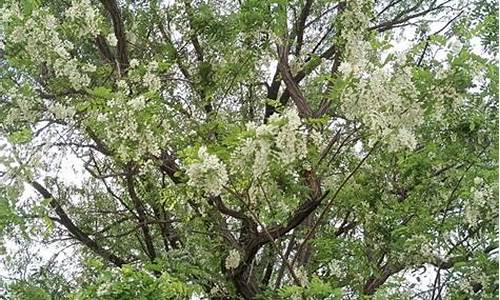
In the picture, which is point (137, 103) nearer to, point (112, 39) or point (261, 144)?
point (261, 144)

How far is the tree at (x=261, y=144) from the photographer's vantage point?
10.6ft

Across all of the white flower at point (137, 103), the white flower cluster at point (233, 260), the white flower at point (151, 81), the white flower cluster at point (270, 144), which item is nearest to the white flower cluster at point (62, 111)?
the white flower at point (151, 81)

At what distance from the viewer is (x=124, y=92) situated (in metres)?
3.69

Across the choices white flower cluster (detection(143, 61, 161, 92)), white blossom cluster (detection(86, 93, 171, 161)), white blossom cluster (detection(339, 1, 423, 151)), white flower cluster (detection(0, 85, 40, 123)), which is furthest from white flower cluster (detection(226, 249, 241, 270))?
white flower cluster (detection(0, 85, 40, 123))

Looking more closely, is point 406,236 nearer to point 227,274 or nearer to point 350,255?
point 350,255

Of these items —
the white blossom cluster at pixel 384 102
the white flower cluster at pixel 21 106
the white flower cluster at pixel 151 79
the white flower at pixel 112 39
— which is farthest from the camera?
the white flower at pixel 112 39

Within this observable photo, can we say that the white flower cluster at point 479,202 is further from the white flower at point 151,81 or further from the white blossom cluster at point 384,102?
the white flower at point 151,81

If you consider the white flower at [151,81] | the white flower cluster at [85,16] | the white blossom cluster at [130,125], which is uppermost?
the white flower cluster at [85,16]

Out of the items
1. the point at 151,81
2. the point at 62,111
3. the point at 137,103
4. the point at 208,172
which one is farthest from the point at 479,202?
the point at 62,111

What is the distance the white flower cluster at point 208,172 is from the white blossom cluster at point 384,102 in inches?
24.4

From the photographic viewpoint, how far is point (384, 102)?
3.12m

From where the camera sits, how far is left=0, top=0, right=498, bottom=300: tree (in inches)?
127

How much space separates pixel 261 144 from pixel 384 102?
56 cm

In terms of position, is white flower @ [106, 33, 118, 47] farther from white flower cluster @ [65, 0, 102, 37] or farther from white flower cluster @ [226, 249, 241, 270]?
white flower cluster @ [226, 249, 241, 270]
